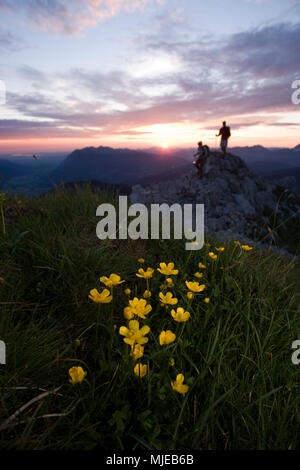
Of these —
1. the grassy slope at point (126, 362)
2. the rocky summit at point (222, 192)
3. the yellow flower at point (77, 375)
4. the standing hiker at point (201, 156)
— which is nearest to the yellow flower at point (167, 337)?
the grassy slope at point (126, 362)

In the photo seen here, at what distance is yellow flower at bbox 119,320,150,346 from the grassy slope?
107 mm

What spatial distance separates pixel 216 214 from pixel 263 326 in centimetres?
1563

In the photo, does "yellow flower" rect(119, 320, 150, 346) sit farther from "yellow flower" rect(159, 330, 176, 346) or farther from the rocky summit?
the rocky summit

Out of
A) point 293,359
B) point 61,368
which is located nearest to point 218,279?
point 293,359

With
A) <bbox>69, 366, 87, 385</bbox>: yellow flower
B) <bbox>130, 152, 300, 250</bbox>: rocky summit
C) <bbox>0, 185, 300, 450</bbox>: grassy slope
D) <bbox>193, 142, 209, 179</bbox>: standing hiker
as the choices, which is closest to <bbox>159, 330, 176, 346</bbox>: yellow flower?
<bbox>0, 185, 300, 450</bbox>: grassy slope

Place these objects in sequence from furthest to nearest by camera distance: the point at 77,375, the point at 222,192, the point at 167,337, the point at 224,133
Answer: the point at 224,133, the point at 222,192, the point at 167,337, the point at 77,375

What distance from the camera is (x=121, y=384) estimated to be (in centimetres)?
134

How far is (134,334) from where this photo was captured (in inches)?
52.9

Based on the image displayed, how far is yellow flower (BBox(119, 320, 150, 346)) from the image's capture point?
1.29m

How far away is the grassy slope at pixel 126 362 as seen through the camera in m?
1.25

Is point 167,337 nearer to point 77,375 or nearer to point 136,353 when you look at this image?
point 136,353

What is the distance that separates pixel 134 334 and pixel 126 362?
158 mm

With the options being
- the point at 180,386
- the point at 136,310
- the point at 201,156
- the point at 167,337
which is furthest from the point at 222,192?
the point at 180,386
